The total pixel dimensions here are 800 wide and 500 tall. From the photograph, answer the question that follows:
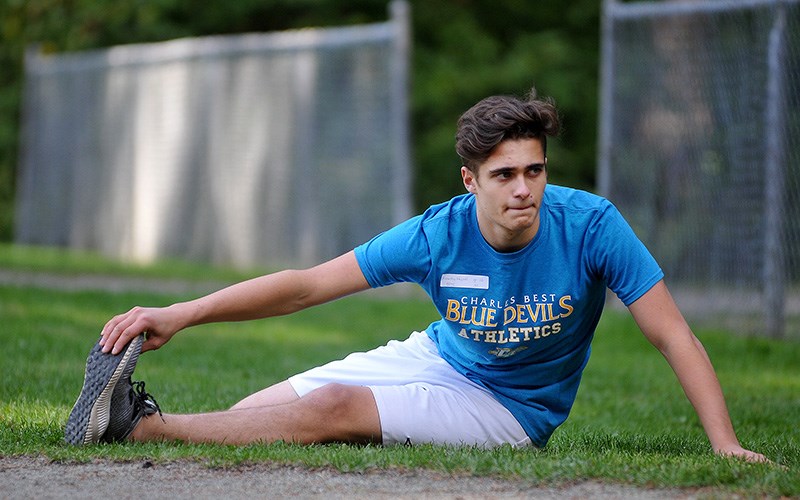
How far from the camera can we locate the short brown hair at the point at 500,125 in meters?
5.07

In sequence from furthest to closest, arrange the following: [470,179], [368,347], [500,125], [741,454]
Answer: [368,347], [470,179], [500,125], [741,454]

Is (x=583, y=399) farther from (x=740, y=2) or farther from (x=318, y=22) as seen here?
(x=318, y=22)

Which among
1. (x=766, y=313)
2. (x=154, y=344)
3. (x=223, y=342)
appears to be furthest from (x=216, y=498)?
(x=766, y=313)

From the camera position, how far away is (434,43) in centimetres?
2259

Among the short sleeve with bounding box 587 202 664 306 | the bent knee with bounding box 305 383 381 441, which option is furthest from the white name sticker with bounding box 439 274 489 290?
the bent knee with bounding box 305 383 381 441

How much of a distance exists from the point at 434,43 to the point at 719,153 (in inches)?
482

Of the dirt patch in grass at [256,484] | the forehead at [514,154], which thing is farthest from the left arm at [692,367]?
the forehead at [514,154]

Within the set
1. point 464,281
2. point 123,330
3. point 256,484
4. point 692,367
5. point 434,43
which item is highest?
point 434,43

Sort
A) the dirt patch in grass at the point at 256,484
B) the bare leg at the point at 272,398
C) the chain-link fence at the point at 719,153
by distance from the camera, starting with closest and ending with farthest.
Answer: the dirt patch in grass at the point at 256,484
the bare leg at the point at 272,398
the chain-link fence at the point at 719,153

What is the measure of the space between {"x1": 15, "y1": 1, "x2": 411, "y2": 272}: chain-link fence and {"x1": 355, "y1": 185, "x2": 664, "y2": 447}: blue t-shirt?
28.3ft

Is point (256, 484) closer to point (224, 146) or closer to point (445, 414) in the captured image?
point (445, 414)

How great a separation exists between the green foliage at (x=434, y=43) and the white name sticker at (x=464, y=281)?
47.1 ft

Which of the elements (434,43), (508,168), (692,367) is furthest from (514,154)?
(434,43)

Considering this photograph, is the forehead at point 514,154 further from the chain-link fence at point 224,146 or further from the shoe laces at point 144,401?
the chain-link fence at point 224,146
